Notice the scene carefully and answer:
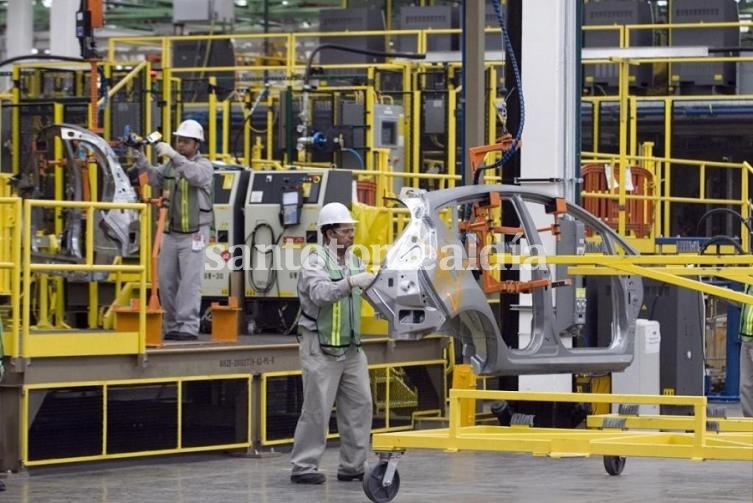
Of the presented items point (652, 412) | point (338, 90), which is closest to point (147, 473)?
point (652, 412)

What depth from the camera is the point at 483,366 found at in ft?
35.8

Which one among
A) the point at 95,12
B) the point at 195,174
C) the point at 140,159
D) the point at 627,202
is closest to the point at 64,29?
the point at 95,12

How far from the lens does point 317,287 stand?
11742mm

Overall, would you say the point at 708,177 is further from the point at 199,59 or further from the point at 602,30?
the point at 199,59

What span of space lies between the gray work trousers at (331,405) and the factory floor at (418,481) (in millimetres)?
205

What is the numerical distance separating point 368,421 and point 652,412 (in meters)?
4.89

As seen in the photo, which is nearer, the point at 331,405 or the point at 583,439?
the point at 583,439

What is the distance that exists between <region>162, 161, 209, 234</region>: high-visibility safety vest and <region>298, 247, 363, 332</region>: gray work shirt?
2551mm

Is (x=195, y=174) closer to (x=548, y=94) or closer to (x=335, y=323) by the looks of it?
(x=335, y=323)

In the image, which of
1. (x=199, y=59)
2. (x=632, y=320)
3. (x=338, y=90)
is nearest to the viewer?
(x=632, y=320)

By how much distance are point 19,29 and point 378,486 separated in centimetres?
2579

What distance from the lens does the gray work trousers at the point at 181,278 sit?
1431 centimetres

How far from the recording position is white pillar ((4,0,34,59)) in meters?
34.7

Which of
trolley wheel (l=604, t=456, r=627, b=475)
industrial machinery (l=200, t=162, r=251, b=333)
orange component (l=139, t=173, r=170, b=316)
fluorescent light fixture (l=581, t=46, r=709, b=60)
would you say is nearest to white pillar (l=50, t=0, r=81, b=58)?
fluorescent light fixture (l=581, t=46, r=709, b=60)
